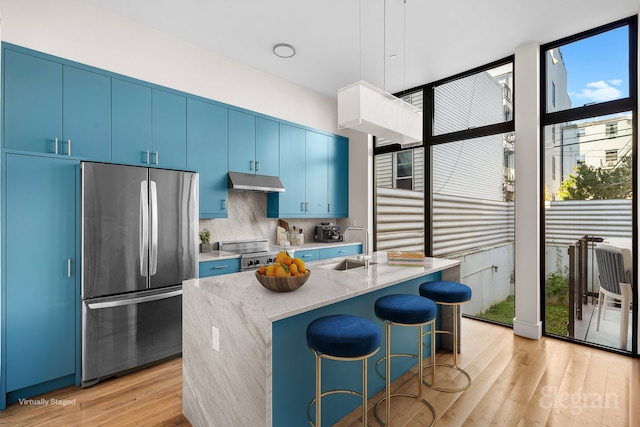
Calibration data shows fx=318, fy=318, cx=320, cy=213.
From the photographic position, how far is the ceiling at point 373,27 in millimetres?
2762

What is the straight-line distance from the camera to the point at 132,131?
2838 millimetres

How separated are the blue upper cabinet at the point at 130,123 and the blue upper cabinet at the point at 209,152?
0.41 m

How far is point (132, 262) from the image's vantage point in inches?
103

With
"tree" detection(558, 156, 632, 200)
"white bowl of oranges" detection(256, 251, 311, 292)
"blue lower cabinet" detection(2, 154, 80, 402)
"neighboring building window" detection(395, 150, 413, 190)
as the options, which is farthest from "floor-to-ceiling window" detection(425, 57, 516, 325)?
"blue lower cabinet" detection(2, 154, 80, 402)

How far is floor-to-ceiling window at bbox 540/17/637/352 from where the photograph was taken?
9.69 ft

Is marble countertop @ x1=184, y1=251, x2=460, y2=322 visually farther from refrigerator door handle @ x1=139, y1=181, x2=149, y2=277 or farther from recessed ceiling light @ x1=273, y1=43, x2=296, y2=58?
recessed ceiling light @ x1=273, y1=43, x2=296, y2=58

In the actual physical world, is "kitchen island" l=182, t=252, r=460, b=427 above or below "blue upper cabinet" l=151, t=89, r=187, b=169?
below

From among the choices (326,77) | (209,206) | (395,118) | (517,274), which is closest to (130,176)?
(209,206)

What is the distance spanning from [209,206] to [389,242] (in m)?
2.73

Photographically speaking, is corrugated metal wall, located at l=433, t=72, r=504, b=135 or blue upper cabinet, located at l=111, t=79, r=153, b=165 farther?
corrugated metal wall, located at l=433, t=72, r=504, b=135

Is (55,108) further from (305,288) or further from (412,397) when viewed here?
(412,397)

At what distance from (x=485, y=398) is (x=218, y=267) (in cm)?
253

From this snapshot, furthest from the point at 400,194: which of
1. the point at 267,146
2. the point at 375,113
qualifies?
the point at 375,113

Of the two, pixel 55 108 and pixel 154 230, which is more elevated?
pixel 55 108
